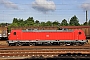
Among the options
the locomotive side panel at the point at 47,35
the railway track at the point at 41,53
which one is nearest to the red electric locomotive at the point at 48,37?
the locomotive side panel at the point at 47,35

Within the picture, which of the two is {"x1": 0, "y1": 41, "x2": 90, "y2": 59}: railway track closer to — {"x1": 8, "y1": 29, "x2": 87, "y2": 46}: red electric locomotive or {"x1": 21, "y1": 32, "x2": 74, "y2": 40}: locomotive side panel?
{"x1": 8, "y1": 29, "x2": 87, "y2": 46}: red electric locomotive

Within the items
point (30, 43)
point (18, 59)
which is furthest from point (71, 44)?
point (18, 59)

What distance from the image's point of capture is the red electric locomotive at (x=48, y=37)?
88.4 feet

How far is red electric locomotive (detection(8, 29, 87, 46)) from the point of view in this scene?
26.9 m

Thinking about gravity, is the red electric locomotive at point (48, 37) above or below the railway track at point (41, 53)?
above

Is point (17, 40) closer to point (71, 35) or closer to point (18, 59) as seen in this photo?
point (71, 35)

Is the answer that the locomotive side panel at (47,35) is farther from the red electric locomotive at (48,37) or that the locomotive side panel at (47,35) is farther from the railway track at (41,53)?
the railway track at (41,53)

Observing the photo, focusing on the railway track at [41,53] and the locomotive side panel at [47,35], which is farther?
the locomotive side panel at [47,35]

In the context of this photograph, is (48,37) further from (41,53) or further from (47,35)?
(41,53)

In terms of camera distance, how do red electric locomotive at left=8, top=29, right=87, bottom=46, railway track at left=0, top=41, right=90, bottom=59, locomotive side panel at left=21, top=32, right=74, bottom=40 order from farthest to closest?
locomotive side panel at left=21, top=32, right=74, bottom=40 < red electric locomotive at left=8, top=29, right=87, bottom=46 < railway track at left=0, top=41, right=90, bottom=59

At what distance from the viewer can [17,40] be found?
26750 mm

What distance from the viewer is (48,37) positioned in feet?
89.4

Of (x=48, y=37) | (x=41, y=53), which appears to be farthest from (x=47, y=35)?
(x=41, y=53)

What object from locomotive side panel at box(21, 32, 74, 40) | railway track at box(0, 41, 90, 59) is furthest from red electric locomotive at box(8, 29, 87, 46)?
railway track at box(0, 41, 90, 59)
